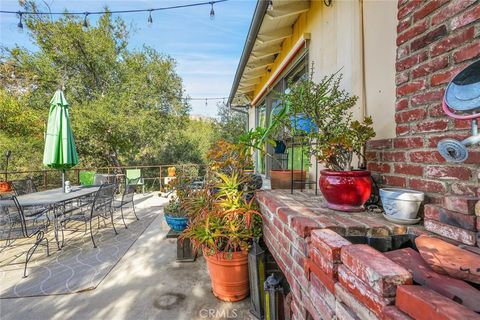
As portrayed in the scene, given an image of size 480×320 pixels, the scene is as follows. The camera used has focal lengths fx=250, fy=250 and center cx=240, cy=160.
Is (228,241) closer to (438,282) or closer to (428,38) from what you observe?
(438,282)

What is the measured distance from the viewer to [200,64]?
13086 millimetres

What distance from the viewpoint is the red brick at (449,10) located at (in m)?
0.93

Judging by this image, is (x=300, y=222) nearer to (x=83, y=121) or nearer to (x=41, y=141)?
(x=83, y=121)

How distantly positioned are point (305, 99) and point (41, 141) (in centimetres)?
1122

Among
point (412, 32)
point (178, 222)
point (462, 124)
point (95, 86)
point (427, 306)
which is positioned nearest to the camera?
point (427, 306)

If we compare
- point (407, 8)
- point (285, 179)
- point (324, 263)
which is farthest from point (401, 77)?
point (285, 179)

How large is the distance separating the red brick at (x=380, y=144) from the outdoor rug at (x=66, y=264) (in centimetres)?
258

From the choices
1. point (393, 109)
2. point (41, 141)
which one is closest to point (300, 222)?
point (393, 109)

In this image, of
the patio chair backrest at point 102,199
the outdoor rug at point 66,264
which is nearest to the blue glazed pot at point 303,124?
the outdoor rug at point 66,264

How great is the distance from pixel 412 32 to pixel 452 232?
908mm

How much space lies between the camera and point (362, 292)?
0.65 m

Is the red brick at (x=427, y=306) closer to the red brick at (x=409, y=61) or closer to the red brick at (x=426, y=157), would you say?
the red brick at (x=426, y=157)

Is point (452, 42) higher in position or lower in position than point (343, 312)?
higher

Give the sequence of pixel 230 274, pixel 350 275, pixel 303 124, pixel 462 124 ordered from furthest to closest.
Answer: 1. pixel 230 274
2. pixel 303 124
3. pixel 462 124
4. pixel 350 275
